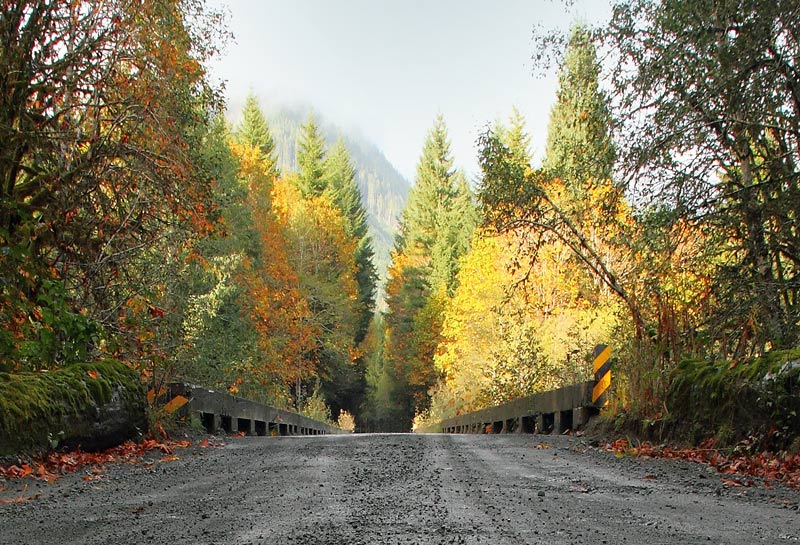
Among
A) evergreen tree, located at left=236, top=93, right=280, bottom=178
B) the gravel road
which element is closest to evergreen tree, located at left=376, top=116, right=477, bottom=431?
evergreen tree, located at left=236, top=93, right=280, bottom=178

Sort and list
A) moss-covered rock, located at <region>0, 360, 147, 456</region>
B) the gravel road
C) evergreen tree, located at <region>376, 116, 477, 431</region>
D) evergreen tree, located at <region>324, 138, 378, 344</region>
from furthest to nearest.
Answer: evergreen tree, located at <region>324, 138, 378, 344</region> → evergreen tree, located at <region>376, 116, 477, 431</region> → moss-covered rock, located at <region>0, 360, 147, 456</region> → the gravel road

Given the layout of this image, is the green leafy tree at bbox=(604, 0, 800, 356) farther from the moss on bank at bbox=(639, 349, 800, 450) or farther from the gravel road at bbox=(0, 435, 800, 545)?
the gravel road at bbox=(0, 435, 800, 545)

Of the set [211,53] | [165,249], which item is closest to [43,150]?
[165,249]

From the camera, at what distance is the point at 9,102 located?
8.77 m

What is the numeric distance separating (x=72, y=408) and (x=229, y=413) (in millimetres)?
6057

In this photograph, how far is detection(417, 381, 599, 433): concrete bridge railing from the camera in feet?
37.8

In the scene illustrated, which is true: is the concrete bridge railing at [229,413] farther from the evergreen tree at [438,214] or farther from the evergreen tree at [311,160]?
the evergreen tree at [311,160]

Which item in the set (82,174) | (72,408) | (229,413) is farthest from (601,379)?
(82,174)

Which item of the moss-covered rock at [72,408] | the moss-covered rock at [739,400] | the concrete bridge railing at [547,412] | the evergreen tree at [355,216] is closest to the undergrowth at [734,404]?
the moss-covered rock at [739,400]

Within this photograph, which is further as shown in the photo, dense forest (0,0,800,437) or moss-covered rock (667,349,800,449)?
dense forest (0,0,800,437)

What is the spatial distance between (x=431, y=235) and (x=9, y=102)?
2030 inches

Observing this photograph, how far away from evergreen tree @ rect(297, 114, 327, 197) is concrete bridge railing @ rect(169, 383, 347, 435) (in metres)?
43.9

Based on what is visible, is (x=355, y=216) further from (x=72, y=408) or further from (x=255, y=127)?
(x=72, y=408)

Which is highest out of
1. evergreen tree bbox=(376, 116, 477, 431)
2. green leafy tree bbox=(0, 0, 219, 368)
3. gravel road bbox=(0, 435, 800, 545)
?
evergreen tree bbox=(376, 116, 477, 431)
